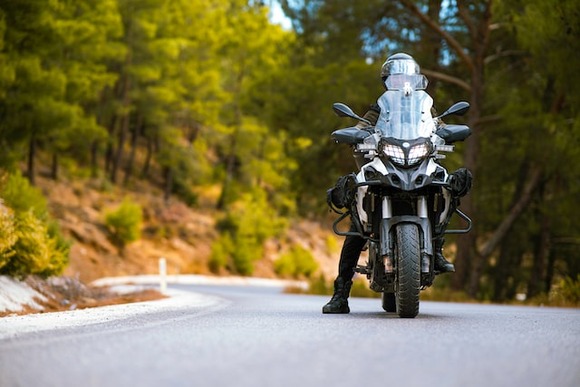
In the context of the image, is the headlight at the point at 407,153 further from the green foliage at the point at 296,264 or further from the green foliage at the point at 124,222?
the green foliage at the point at 296,264

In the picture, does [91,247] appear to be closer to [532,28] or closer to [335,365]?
[532,28]

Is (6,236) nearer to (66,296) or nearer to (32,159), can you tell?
(66,296)

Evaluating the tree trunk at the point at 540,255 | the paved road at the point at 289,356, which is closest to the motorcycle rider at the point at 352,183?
the paved road at the point at 289,356

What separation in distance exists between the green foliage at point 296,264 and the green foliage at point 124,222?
10402 mm

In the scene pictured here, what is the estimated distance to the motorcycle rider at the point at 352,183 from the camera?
913 cm

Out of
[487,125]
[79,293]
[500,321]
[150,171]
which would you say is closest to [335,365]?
[500,321]

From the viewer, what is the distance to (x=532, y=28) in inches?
744

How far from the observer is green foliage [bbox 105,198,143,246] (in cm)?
4081

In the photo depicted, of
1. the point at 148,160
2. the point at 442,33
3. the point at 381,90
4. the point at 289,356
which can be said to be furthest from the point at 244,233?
the point at 289,356

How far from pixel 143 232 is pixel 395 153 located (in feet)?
123

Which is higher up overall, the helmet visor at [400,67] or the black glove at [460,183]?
the helmet visor at [400,67]

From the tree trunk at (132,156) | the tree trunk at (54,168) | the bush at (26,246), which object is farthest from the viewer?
the tree trunk at (132,156)

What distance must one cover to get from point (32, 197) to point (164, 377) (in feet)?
51.2

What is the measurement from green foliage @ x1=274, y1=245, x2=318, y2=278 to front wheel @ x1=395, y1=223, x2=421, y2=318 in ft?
136
